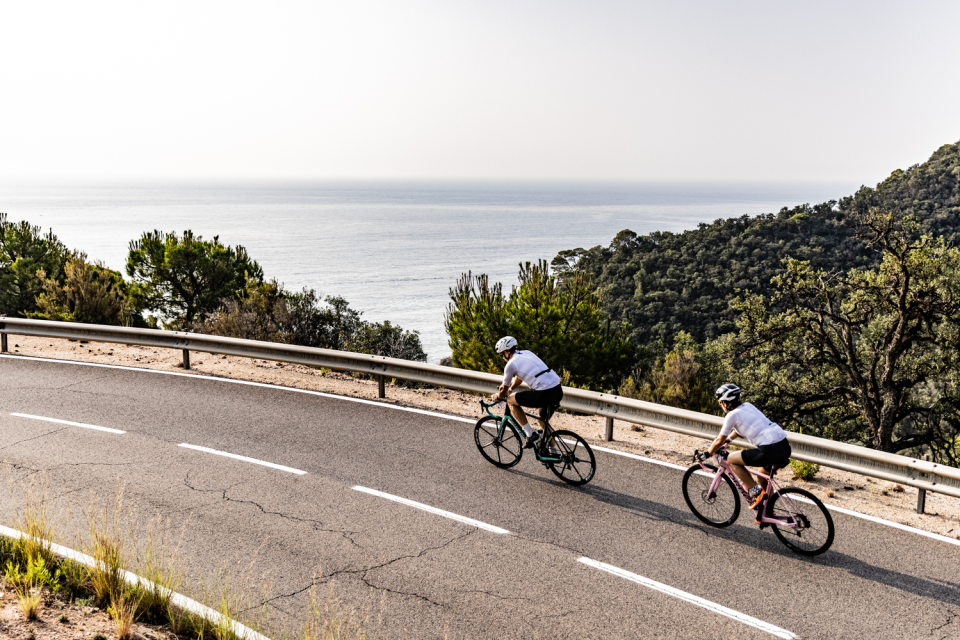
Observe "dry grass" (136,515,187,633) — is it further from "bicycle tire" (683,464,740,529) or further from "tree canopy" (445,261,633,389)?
"tree canopy" (445,261,633,389)

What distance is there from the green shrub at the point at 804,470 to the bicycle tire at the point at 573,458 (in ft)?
8.35

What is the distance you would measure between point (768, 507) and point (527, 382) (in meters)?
2.87

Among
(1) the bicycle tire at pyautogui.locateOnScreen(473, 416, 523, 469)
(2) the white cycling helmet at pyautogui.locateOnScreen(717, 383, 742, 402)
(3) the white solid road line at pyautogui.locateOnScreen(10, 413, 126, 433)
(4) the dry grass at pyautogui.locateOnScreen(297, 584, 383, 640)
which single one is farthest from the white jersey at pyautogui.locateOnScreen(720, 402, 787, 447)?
(3) the white solid road line at pyautogui.locateOnScreen(10, 413, 126, 433)

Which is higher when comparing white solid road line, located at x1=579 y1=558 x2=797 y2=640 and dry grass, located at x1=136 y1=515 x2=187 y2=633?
dry grass, located at x1=136 y1=515 x2=187 y2=633

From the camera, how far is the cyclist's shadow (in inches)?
234

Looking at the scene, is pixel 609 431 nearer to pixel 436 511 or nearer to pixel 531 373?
pixel 531 373

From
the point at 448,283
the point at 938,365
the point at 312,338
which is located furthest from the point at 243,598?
the point at 448,283

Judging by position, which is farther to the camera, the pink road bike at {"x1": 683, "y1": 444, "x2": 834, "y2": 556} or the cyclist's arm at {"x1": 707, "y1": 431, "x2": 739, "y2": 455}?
the cyclist's arm at {"x1": 707, "y1": 431, "x2": 739, "y2": 455}

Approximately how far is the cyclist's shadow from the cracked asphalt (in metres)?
0.02

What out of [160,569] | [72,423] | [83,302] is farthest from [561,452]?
[83,302]

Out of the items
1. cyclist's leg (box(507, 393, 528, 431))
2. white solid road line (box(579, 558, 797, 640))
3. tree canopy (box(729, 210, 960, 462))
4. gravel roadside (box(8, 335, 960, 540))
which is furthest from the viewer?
tree canopy (box(729, 210, 960, 462))

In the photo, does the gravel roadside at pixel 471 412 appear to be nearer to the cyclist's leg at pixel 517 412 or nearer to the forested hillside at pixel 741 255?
the cyclist's leg at pixel 517 412

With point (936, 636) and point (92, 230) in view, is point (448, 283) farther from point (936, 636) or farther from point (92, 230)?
point (936, 636)

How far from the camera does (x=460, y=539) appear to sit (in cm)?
669
